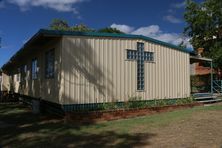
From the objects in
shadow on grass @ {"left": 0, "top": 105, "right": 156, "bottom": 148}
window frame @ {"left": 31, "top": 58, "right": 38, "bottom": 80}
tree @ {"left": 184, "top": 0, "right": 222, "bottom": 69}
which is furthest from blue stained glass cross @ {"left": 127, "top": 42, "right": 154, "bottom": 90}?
tree @ {"left": 184, "top": 0, "right": 222, "bottom": 69}

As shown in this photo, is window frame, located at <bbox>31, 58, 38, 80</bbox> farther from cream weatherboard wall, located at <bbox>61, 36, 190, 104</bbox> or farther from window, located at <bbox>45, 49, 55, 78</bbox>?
cream weatherboard wall, located at <bbox>61, 36, 190, 104</bbox>

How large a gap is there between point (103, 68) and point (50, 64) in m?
2.61

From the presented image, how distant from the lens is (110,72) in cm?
1362

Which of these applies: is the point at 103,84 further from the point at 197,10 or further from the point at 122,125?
the point at 197,10

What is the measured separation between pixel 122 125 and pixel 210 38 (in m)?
19.8

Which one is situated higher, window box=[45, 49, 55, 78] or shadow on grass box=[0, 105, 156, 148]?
window box=[45, 49, 55, 78]

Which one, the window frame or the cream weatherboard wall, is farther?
the window frame

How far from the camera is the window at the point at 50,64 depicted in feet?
45.4

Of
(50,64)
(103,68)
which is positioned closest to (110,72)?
(103,68)

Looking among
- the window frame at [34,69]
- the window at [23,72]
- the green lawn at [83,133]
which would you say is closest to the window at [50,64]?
the green lawn at [83,133]

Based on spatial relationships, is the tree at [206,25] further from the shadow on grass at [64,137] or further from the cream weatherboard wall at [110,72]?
the shadow on grass at [64,137]

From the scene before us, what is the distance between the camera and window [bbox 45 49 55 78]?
13.9 metres

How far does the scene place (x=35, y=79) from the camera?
57.5 feet

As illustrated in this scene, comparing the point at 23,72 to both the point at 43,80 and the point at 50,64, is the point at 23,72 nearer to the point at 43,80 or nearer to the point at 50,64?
the point at 43,80
